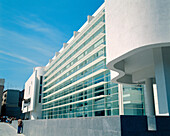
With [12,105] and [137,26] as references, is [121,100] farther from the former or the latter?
[12,105]

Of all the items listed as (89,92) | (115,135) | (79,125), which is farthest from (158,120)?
(89,92)

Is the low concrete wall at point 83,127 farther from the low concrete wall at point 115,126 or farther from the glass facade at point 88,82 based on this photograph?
the glass facade at point 88,82

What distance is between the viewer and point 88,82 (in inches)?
1318

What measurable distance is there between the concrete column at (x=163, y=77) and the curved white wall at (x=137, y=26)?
1.47m

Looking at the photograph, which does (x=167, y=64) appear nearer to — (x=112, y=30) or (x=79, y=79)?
(x=112, y=30)

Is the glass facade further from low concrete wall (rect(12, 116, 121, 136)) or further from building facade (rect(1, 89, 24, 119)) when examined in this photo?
building facade (rect(1, 89, 24, 119))

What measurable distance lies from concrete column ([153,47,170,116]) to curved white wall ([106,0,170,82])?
147cm

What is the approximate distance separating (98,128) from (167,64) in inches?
284

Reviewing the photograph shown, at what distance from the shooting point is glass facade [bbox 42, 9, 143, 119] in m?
25.8

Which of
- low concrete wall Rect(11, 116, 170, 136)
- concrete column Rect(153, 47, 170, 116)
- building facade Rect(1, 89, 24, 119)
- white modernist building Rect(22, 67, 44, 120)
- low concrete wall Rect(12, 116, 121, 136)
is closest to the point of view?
low concrete wall Rect(11, 116, 170, 136)

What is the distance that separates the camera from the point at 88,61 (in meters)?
34.0

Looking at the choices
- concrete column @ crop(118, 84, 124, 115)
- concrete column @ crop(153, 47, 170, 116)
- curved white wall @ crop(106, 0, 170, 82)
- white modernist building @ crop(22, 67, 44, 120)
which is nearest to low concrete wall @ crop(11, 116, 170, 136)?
concrete column @ crop(153, 47, 170, 116)

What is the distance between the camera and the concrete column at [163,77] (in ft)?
36.9

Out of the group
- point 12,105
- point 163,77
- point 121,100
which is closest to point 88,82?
point 121,100
